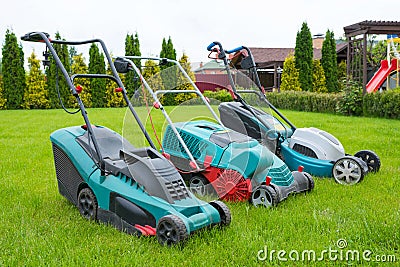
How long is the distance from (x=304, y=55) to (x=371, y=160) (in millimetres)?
16096

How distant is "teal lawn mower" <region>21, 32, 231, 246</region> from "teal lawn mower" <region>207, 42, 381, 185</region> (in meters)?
1.31

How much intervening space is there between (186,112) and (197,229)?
87 centimetres

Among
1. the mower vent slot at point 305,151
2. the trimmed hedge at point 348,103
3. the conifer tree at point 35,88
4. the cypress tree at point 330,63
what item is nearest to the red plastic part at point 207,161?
the mower vent slot at point 305,151

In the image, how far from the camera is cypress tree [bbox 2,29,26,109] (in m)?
18.7

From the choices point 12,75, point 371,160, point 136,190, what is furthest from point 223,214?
point 12,75

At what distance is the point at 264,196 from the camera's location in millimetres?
3680

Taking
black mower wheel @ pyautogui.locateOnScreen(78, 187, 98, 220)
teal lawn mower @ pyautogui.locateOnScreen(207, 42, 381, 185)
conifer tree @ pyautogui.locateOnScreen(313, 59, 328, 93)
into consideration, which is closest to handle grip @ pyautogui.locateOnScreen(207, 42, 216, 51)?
teal lawn mower @ pyautogui.locateOnScreen(207, 42, 381, 185)

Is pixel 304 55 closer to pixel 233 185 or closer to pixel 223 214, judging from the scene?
pixel 233 185

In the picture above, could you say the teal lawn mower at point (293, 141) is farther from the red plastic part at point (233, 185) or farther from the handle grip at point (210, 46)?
the red plastic part at point (233, 185)

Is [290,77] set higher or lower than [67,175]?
lower

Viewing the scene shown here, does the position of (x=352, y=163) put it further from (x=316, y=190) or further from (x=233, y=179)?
(x=233, y=179)

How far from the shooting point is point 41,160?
19.6 feet

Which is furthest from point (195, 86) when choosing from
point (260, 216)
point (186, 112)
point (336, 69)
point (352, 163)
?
point (336, 69)

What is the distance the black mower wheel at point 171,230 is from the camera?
8.89 feet
